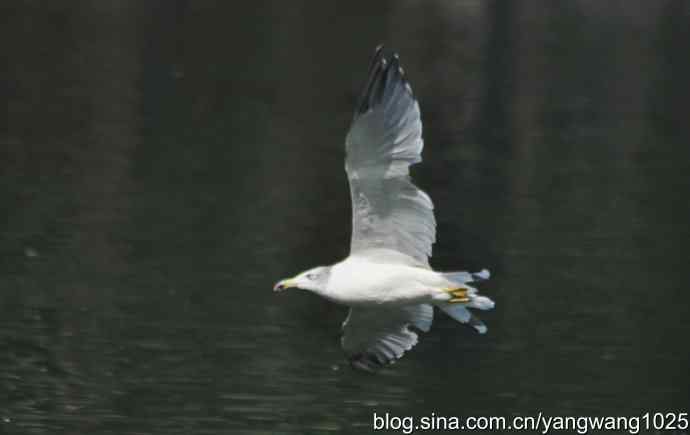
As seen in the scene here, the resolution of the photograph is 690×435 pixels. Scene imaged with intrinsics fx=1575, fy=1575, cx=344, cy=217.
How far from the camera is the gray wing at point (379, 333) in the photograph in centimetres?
997

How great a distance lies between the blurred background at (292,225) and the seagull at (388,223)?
8.98ft

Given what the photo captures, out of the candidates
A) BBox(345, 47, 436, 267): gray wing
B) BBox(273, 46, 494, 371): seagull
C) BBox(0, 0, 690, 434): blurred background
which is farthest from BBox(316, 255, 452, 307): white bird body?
BBox(0, 0, 690, 434): blurred background

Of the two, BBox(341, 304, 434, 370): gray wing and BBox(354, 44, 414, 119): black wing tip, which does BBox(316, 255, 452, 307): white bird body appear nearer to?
BBox(341, 304, 434, 370): gray wing

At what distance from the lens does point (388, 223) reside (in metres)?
9.68

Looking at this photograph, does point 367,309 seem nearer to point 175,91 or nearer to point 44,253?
point 44,253

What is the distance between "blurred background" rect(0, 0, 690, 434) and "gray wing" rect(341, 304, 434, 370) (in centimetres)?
218

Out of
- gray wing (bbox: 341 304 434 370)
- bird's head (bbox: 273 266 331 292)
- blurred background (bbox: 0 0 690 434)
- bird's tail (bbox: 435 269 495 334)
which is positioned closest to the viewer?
bird's tail (bbox: 435 269 495 334)

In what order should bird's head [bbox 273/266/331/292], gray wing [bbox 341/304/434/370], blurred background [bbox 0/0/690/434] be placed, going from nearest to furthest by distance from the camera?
bird's head [bbox 273/266/331/292]
gray wing [bbox 341/304/434/370]
blurred background [bbox 0/0/690/434]

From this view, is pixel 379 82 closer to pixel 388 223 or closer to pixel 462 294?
pixel 388 223

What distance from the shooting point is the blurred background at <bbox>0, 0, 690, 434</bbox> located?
13180mm

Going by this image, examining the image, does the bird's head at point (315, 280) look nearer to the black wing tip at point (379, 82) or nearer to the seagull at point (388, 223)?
the seagull at point (388, 223)

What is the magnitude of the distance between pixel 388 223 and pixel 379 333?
0.79 metres

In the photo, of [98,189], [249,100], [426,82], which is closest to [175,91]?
[249,100]

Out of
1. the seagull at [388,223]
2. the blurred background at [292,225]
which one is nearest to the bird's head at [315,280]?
the seagull at [388,223]
